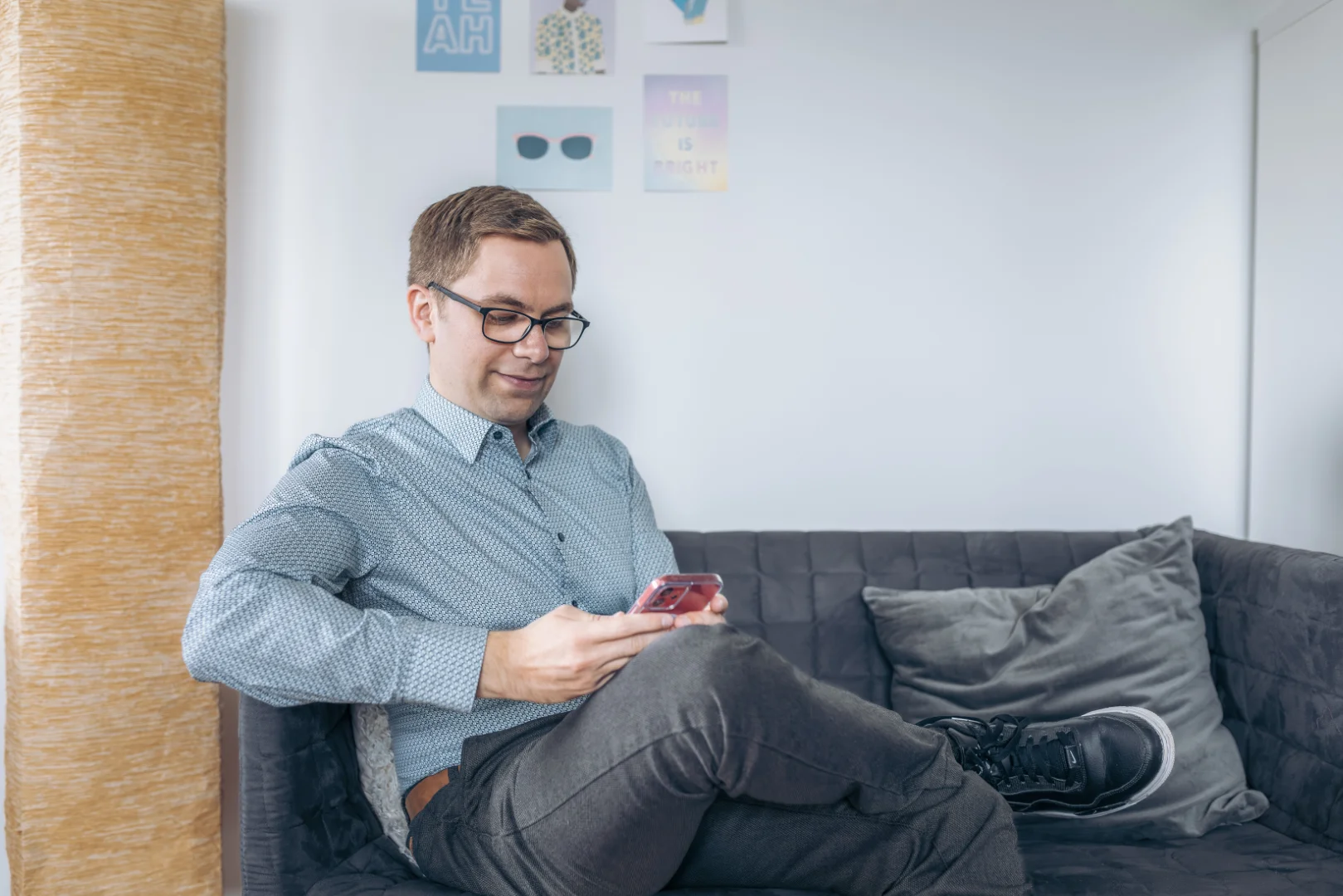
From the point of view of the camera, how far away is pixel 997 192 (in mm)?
2004

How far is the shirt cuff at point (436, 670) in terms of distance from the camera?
1083 mm

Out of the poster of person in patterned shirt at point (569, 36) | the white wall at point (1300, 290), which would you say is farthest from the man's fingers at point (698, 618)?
the white wall at point (1300, 290)

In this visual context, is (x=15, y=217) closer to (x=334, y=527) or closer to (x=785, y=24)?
(x=334, y=527)

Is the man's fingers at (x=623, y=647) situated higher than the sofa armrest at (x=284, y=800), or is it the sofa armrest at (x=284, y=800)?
the man's fingers at (x=623, y=647)

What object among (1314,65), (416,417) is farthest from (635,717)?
(1314,65)

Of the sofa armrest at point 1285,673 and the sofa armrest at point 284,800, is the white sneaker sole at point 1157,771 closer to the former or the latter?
the sofa armrest at point 1285,673

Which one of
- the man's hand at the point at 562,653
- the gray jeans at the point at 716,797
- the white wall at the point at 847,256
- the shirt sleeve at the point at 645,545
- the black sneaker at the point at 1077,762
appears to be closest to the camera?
the gray jeans at the point at 716,797

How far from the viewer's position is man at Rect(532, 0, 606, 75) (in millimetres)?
1931

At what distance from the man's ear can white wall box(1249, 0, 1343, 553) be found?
175 centimetres

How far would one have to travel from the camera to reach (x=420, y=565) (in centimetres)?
130

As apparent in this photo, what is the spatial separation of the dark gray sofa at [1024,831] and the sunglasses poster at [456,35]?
1.11 m

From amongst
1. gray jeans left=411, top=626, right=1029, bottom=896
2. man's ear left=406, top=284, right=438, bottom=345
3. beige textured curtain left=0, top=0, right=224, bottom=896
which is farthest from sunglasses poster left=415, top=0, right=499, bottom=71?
gray jeans left=411, top=626, right=1029, bottom=896

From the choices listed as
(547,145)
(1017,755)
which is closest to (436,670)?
(1017,755)

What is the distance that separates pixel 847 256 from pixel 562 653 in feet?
4.09
